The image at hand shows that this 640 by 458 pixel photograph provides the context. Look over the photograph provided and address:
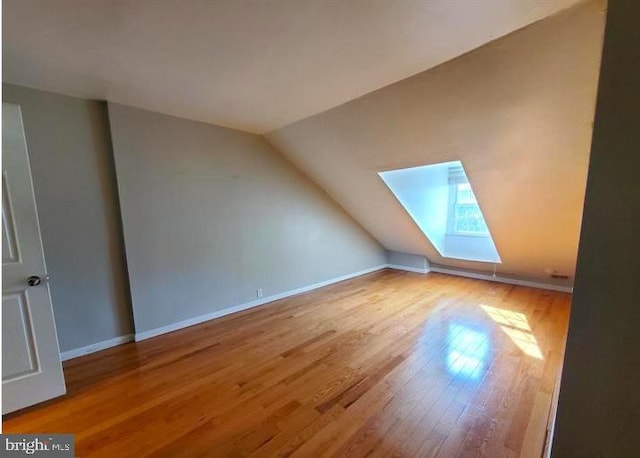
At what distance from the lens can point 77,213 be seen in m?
2.38

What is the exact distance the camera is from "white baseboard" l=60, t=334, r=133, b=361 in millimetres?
2363

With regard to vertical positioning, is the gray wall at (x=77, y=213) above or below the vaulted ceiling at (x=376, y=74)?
below

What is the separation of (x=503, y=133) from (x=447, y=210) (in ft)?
9.24

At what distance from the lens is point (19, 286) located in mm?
1787

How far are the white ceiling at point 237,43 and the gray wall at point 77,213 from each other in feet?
0.71

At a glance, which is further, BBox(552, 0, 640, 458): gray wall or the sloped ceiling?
the sloped ceiling

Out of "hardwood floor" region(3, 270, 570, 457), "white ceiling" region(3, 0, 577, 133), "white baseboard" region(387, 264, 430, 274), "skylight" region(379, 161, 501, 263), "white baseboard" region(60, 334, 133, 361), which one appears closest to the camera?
"white ceiling" region(3, 0, 577, 133)

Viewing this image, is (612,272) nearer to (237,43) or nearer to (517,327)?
(237,43)

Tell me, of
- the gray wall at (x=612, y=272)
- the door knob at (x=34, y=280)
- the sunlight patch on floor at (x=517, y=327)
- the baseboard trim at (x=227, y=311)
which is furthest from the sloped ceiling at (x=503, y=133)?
the door knob at (x=34, y=280)

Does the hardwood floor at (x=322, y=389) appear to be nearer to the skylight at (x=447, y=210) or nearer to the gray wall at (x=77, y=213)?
the gray wall at (x=77, y=213)

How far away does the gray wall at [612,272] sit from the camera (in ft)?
2.22

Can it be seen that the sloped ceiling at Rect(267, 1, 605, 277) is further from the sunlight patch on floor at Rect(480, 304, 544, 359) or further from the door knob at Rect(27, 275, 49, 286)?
the door knob at Rect(27, 275, 49, 286)


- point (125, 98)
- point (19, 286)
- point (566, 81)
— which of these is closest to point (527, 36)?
point (566, 81)

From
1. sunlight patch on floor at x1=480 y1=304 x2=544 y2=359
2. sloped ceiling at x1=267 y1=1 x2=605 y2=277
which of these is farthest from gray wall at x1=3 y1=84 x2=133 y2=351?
sunlight patch on floor at x1=480 y1=304 x2=544 y2=359
